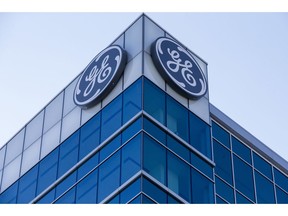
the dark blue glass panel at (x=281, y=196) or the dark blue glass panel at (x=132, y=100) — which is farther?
the dark blue glass panel at (x=281, y=196)

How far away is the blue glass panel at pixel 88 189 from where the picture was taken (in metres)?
31.5

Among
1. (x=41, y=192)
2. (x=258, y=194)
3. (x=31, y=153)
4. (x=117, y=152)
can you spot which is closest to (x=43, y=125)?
(x=31, y=153)

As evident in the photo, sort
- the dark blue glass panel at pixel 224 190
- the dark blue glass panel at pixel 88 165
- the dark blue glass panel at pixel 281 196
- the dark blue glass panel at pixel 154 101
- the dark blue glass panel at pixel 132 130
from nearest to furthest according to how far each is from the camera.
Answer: the dark blue glass panel at pixel 132 130
the dark blue glass panel at pixel 154 101
the dark blue glass panel at pixel 88 165
the dark blue glass panel at pixel 224 190
the dark blue glass panel at pixel 281 196

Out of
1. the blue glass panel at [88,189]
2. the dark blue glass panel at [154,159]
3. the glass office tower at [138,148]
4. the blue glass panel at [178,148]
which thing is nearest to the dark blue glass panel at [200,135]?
the glass office tower at [138,148]

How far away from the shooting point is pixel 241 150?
38844 mm

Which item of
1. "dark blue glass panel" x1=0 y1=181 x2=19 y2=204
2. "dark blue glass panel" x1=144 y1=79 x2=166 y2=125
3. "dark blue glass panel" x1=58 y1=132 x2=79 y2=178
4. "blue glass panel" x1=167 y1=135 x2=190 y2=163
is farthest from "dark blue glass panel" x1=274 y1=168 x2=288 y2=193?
"dark blue glass panel" x1=0 y1=181 x2=19 y2=204

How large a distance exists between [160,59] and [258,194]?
9.34m

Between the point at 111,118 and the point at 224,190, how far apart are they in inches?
262

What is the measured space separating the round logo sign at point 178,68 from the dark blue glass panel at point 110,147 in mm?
3161

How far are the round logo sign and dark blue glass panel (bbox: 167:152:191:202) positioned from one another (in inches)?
124

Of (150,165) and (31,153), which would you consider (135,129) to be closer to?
(150,165)

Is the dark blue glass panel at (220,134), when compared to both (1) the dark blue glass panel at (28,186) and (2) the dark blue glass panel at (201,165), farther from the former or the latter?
(1) the dark blue glass panel at (28,186)

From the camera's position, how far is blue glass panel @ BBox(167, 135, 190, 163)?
3146cm

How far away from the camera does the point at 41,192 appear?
116 feet
